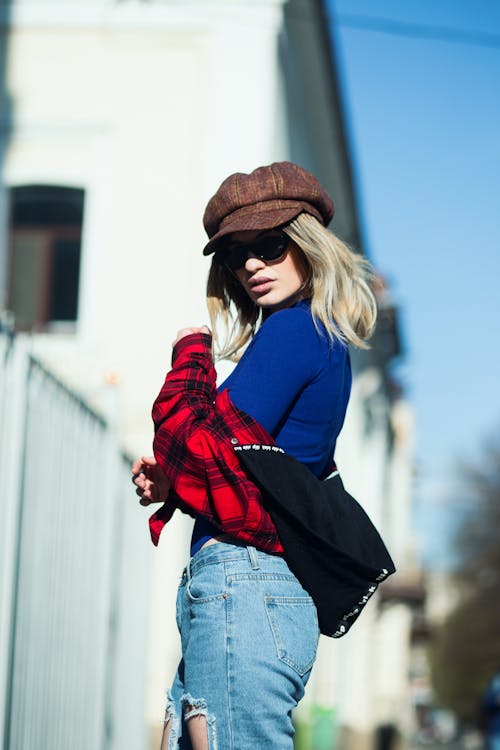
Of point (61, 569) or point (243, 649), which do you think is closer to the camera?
point (243, 649)

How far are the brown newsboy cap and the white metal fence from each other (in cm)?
154

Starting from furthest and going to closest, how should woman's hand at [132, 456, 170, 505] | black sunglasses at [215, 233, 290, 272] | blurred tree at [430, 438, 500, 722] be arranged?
blurred tree at [430, 438, 500, 722] → black sunglasses at [215, 233, 290, 272] → woman's hand at [132, 456, 170, 505]

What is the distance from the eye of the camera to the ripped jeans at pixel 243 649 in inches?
97.5

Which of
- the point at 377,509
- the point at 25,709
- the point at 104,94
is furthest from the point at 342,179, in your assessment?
the point at 25,709

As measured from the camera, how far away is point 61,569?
5.16m

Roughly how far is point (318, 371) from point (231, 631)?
1.87 ft

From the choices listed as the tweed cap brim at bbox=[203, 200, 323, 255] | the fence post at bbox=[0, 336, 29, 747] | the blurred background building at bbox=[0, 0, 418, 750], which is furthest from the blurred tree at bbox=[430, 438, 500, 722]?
the tweed cap brim at bbox=[203, 200, 323, 255]

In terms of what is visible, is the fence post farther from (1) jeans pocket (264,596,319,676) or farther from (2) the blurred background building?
(2) the blurred background building

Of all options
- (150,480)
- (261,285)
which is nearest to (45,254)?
(261,285)

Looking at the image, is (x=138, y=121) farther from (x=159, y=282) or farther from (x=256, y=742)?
(x=256, y=742)

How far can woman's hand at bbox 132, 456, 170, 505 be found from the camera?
2734 millimetres

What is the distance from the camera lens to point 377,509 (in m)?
25.8

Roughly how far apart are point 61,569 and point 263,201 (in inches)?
107

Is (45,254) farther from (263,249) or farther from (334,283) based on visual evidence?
(334,283)
